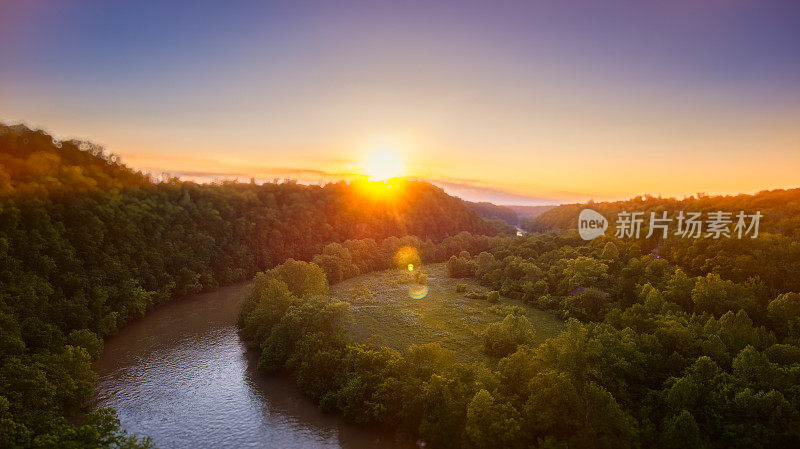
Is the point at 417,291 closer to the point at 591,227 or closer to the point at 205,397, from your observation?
the point at 205,397

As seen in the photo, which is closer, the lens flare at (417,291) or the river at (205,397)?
the river at (205,397)

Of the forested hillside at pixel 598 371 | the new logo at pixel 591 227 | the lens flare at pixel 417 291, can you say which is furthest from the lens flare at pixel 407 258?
the forested hillside at pixel 598 371

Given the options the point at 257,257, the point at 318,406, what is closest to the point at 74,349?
the point at 318,406

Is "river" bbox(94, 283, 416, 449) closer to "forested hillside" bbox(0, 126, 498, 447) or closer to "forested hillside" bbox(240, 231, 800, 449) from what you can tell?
"forested hillside" bbox(240, 231, 800, 449)

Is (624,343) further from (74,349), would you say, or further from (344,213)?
(344,213)

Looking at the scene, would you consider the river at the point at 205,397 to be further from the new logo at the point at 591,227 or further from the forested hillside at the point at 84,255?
the new logo at the point at 591,227

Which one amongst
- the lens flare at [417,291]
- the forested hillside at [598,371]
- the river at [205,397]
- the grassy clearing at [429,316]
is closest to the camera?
the forested hillside at [598,371]

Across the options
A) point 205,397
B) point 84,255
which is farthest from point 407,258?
point 205,397
